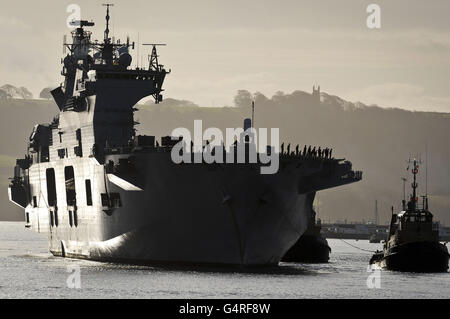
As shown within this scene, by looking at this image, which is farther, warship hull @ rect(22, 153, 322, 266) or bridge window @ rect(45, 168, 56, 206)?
bridge window @ rect(45, 168, 56, 206)

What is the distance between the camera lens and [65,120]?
243 feet

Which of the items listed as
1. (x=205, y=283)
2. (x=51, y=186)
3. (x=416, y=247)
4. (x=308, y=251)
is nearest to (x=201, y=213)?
(x=205, y=283)

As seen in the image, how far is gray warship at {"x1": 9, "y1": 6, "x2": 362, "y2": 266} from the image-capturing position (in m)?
59.2

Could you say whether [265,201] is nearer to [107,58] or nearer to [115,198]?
[115,198]

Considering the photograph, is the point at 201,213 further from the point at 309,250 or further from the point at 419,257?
the point at 309,250

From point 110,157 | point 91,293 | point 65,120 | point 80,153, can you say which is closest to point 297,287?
point 91,293

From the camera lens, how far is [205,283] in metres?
54.1

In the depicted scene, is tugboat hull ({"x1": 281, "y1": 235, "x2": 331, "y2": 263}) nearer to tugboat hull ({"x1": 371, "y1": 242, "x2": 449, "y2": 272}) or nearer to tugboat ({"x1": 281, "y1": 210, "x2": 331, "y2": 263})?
tugboat ({"x1": 281, "y1": 210, "x2": 331, "y2": 263})

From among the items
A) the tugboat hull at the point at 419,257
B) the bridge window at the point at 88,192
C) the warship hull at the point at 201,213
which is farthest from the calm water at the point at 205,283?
the bridge window at the point at 88,192

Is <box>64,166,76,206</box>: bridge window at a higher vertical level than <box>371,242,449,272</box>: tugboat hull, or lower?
higher

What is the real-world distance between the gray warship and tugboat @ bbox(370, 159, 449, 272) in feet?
13.4

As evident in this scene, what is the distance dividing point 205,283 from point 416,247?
17105 millimetres

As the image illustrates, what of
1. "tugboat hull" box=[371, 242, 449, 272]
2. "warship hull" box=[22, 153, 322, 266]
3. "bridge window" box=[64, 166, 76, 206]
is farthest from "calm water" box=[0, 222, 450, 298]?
"bridge window" box=[64, 166, 76, 206]

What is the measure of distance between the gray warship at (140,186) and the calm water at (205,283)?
156 centimetres
